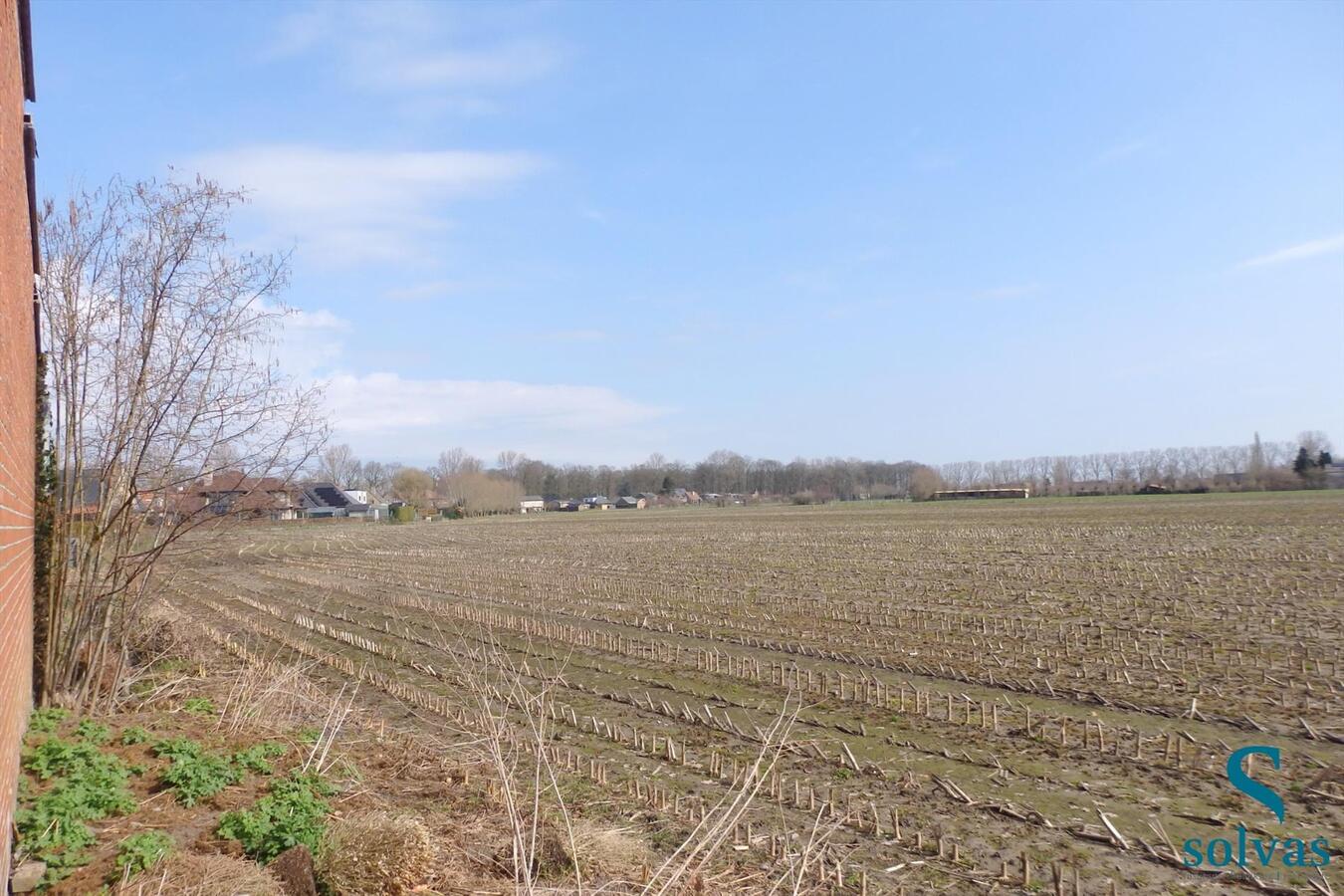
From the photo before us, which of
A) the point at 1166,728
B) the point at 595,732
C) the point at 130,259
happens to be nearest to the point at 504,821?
the point at 595,732

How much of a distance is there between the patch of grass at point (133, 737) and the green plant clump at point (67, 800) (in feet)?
1.71

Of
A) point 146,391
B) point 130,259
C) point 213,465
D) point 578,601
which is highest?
point 130,259

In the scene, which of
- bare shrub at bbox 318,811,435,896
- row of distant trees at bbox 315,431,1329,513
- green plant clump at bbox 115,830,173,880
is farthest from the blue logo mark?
row of distant trees at bbox 315,431,1329,513

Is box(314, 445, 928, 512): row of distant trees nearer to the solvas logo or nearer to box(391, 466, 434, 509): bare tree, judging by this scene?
box(391, 466, 434, 509): bare tree

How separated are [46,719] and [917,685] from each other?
35.1ft

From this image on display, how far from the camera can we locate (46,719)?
29.0 ft

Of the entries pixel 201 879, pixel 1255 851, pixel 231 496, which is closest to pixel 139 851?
pixel 201 879

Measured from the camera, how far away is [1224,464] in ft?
427

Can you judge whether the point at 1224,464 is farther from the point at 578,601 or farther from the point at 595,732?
the point at 595,732

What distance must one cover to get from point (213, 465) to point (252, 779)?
4945 mm

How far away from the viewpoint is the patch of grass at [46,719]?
840 cm

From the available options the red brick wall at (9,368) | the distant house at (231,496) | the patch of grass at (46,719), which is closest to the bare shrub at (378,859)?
the red brick wall at (9,368)

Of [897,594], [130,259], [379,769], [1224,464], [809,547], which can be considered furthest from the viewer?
[1224,464]

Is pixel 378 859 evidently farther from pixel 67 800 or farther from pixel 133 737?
pixel 133 737
